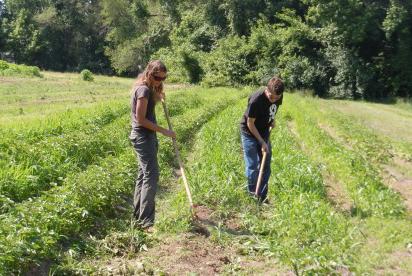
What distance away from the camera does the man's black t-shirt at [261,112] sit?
21.6ft

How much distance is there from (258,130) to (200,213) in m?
1.44

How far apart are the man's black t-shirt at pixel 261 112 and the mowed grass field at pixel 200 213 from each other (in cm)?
86

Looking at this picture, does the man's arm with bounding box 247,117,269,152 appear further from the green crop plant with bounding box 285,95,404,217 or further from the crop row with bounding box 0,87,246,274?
the crop row with bounding box 0,87,246,274

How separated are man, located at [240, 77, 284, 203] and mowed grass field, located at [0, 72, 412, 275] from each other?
0.89 feet

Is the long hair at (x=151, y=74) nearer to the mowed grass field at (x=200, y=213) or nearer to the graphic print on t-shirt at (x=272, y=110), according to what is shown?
the mowed grass field at (x=200, y=213)

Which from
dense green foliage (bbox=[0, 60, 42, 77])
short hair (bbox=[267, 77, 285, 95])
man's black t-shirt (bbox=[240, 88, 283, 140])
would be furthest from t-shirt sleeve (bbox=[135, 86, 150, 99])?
dense green foliage (bbox=[0, 60, 42, 77])

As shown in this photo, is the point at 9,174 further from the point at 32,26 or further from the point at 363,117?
the point at 32,26

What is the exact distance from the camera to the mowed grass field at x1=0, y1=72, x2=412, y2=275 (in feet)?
15.8

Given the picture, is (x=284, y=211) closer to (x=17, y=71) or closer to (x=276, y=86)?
(x=276, y=86)

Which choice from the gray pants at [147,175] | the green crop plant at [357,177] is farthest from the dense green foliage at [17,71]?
the gray pants at [147,175]

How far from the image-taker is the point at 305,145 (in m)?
11.7

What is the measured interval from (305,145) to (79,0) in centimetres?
4978

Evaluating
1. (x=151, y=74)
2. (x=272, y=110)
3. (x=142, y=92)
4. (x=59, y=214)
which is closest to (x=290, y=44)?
(x=272, y=110)

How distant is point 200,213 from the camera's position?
6434mm
